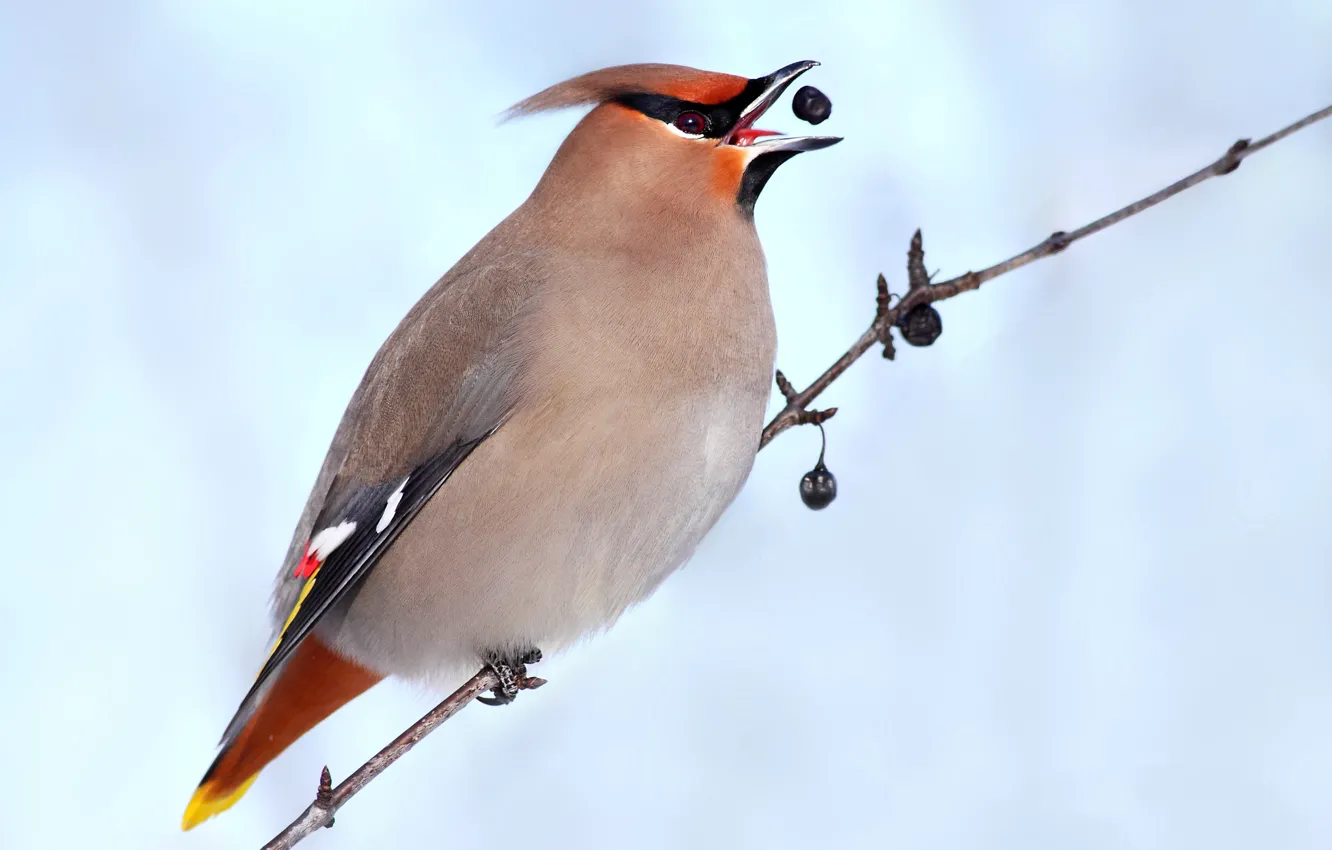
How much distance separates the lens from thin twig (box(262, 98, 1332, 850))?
2.14 meters

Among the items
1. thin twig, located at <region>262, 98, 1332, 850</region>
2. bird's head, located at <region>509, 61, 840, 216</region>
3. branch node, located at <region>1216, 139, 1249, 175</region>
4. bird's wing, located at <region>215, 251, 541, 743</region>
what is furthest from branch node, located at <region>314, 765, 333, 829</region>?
branch node, located at <region>1216, 139, 1249, 175</region>

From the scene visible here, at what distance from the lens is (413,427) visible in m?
2.59

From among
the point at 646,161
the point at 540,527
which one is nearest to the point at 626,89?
the point at 646,161

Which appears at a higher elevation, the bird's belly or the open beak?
the open beak

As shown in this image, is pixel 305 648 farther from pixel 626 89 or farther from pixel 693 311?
pixel 626 89

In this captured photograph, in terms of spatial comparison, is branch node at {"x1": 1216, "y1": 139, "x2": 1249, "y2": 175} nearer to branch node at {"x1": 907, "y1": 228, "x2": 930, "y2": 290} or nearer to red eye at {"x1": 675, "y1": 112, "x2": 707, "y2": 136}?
branch node at {"x1": 907, "y1": 228, "x2": 930, "y2": 290}

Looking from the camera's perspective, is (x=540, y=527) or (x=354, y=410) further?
(x=354, y=410)

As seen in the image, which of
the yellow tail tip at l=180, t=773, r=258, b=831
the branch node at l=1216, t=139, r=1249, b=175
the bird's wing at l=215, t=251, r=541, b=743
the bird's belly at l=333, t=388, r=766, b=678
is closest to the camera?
the branch node at l=1216, t=139, r=1249, b=175

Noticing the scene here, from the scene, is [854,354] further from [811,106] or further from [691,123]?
[691,123]

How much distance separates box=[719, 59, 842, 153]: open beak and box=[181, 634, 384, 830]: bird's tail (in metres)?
1.25

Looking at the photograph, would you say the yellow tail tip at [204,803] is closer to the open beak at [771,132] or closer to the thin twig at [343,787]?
the thin twig at [343,787]

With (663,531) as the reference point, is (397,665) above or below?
below

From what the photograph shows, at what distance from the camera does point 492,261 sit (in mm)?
2738

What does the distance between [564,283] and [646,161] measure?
304 mm
